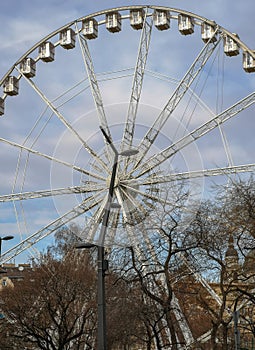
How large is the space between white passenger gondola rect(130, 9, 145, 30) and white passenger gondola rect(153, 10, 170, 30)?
862 millimetres

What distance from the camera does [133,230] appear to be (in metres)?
29.3

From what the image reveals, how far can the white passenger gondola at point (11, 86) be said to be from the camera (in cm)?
3732

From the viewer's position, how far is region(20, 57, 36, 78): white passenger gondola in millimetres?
37219

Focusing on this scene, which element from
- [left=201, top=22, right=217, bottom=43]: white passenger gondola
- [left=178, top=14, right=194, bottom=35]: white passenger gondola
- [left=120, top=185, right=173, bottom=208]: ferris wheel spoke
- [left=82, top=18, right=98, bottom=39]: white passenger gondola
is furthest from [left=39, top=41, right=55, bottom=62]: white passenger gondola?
[left=120, top=185, right=173, bottom=208]: ferris wheel spoke

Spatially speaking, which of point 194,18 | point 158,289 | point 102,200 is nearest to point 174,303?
point 158,289

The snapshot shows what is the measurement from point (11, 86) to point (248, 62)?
11880 millimetres

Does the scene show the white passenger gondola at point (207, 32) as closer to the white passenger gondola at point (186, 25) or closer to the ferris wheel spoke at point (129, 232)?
the white passenger gondola at point (186, 25)

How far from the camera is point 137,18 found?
35.7 m

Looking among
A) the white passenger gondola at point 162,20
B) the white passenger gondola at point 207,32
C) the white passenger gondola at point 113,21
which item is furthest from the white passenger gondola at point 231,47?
the white passenger gondola at point 113,21

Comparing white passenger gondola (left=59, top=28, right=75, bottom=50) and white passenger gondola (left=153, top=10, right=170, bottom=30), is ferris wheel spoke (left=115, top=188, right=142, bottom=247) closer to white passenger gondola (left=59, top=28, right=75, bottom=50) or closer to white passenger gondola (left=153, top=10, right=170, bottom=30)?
white passenger gondola (left=153, top=10, right=170, bottom=30)

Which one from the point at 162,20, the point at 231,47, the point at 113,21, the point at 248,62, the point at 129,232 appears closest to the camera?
the point at 129,232

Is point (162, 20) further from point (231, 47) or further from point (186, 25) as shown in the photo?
point (231, 47)

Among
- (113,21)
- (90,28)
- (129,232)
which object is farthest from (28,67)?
(129,232)

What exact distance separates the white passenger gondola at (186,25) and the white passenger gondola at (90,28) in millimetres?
4482
